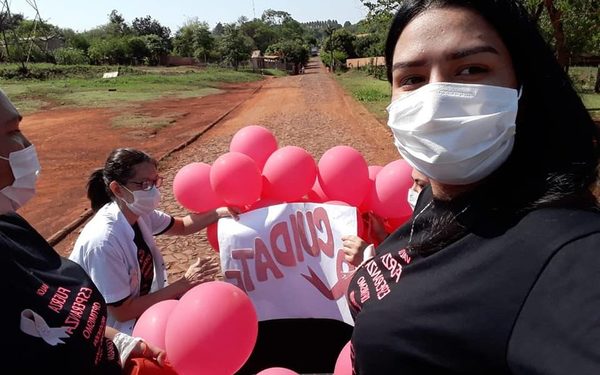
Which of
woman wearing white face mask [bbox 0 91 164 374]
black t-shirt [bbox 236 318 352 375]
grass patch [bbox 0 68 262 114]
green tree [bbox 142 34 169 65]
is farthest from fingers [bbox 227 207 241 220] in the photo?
Result: green tree [bbox 142 34 169 65]

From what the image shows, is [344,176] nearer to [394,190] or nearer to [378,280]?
[394,190]

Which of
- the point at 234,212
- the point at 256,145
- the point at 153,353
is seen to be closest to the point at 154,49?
the point at 256,145

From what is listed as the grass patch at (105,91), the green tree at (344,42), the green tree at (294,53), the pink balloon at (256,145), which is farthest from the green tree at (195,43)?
the pink balloon at (256,145)

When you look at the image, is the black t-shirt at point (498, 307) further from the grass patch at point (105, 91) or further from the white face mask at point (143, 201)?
the grass patch at point (105, 91)

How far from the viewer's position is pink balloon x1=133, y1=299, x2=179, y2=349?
2309 millimetres

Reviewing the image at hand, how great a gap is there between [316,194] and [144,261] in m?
1.48

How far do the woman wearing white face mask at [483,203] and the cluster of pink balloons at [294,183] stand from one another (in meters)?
1.88

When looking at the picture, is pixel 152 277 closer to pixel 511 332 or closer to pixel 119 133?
pixel 511 332

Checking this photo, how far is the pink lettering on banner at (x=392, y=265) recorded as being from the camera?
1184 mm

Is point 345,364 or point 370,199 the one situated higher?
point 370,199

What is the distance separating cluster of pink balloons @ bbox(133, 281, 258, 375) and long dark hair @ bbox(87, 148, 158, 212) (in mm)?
976

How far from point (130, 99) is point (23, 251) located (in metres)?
21.6

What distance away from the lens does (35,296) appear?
1.50m

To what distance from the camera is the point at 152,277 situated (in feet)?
9.60
